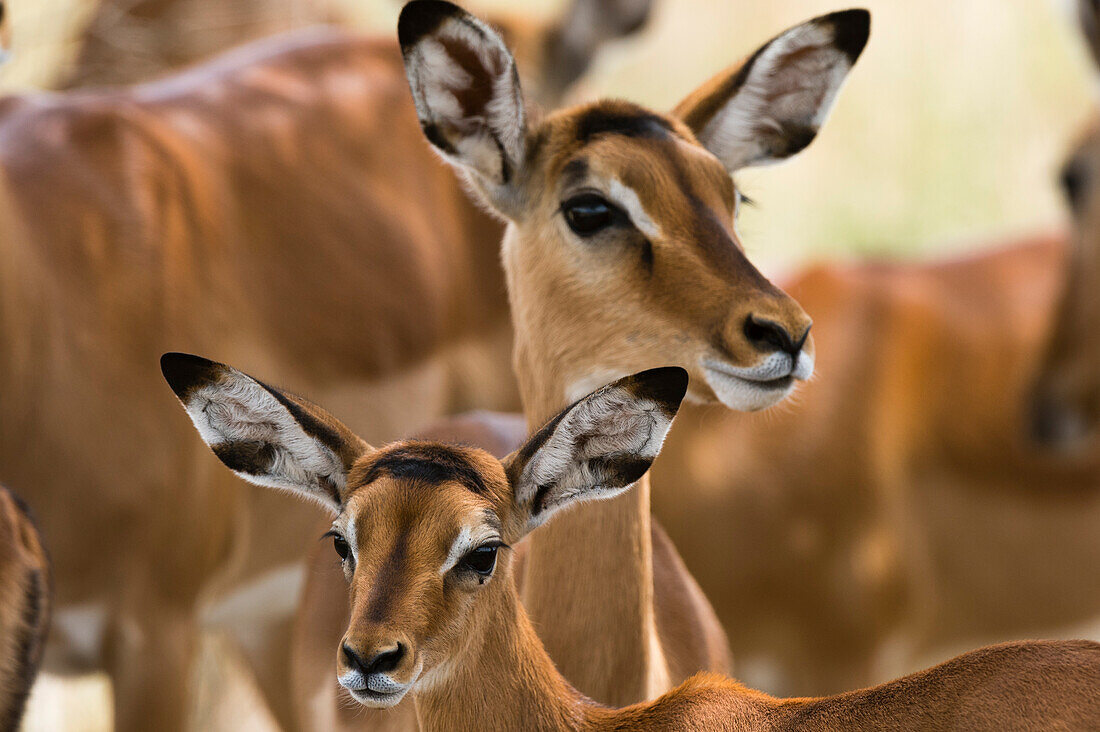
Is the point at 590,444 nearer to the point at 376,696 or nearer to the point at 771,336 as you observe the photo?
the point at 771,336

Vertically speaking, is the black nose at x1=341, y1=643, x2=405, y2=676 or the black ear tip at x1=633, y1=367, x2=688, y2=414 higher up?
the black ear tip at x1=633, y1=367, x2=688, y2=414

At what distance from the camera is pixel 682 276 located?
2.68 meters

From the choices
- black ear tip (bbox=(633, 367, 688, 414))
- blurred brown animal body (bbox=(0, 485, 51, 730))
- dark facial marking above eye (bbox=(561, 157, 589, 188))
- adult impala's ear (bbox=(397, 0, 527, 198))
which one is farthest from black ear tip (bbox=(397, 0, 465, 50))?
blurred brown animal body (bbox=(0, 485, 51, 730))

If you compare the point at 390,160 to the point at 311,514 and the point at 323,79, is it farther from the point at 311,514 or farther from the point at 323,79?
the point at 311,514

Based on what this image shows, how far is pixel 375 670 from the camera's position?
2.14 metres

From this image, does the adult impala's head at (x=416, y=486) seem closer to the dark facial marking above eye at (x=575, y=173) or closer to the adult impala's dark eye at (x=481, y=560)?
the adult impala's dark eye at (x=481, y=560)

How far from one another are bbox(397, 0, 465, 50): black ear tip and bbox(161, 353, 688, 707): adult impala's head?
70 centimetres

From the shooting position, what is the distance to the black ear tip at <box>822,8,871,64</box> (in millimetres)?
2943

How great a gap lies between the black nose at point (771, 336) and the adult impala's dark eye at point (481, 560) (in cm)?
58

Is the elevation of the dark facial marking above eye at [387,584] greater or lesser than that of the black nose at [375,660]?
greater

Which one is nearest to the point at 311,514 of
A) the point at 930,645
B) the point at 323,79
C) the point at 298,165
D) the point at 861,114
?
the point at 298,165

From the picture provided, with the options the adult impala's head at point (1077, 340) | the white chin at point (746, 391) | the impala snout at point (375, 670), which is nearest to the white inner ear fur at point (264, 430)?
the impala snout at point (375, 670)

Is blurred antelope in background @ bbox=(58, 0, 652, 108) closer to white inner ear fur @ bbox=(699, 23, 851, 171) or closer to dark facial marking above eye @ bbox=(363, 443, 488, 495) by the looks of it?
white inner ear fur @ bbox=(699, 23, 851, 171)

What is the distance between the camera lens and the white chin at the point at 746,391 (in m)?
2.56
